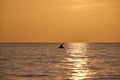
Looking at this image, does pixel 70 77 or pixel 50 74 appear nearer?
pixel 70 77

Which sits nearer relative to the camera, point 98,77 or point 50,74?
point 98,77

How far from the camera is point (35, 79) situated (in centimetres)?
4400

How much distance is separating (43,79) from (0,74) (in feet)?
27.1

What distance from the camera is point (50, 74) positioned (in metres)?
49.3

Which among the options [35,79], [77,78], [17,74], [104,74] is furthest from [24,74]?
[104,74]

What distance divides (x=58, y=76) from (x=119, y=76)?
8743mm

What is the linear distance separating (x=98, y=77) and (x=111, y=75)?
110 inches

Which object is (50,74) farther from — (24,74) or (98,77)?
(98,77)

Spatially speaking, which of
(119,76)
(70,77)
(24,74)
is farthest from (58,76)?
(119,76)

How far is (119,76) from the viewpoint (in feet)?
153

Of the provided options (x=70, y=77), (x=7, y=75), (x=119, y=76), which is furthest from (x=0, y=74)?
(x=119, y=76)

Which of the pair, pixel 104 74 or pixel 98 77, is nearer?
pixel 98 77

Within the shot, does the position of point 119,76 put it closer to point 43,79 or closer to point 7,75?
point 43,79

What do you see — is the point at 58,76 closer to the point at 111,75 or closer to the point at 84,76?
the point at 84,76
